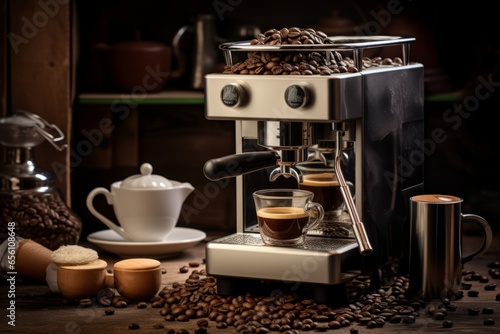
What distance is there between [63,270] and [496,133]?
3.78 feet

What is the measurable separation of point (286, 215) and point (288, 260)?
8 centimetres

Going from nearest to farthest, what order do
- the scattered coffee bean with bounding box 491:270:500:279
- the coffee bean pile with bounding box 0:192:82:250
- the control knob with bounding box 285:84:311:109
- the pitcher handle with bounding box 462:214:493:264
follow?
the control knob with bounding box 285:84:311:109 < the pitcher handle with bounding box 462:214:493:264 < the scattered coffee bean with bounding box 491:270:500:279 < the coffee bean pile with bounding box 0:192:82:250

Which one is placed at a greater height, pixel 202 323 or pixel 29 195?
pixel 29 195

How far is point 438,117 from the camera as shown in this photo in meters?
2.47

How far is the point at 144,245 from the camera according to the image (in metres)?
2.15

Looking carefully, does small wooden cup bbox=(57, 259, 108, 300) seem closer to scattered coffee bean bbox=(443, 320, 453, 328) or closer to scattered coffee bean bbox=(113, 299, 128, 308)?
scattered coffee bean bbox=(113, 299, 128, 308)

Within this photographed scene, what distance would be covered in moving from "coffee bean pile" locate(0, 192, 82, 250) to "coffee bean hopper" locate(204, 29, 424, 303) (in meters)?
0.48

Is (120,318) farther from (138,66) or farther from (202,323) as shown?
(138,66)

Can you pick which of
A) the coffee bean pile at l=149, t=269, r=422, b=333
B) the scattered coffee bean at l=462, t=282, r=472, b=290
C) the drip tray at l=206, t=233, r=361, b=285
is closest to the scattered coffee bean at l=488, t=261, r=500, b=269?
the scattered coffee bean at l=462, t=282, r=472, b=290

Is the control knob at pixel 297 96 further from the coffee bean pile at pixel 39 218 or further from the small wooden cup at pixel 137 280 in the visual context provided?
the coffee bean pile at pixel 39 218

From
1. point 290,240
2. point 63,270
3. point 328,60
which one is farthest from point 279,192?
point 63,270

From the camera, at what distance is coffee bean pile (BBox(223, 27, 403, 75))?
66.1 inches

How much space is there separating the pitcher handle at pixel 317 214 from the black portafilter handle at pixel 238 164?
0.10m

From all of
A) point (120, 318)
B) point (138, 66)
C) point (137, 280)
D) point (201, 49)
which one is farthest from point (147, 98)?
point (120, 318)
